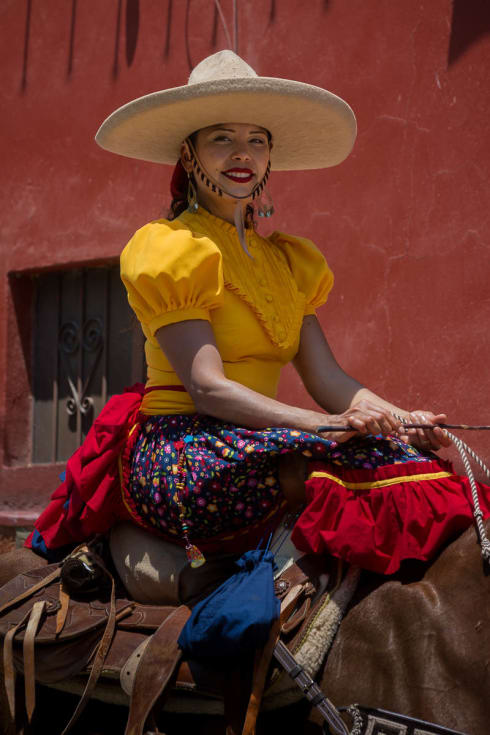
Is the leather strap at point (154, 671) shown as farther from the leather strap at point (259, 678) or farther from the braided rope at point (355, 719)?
the braided rope at point (355, 719)

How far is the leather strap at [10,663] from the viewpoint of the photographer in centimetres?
280

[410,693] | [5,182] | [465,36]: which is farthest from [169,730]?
[5,182]

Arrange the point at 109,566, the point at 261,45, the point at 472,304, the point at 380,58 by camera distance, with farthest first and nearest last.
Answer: the point at 261,45 → the point at 380,58 → the point at 472,304 → the point at 109,566

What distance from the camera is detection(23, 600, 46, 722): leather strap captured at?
9.05ft

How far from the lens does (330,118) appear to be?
3.28 m

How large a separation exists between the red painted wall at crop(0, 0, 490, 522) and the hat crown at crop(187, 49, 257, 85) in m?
1.78

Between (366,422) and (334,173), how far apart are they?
2.78 meters

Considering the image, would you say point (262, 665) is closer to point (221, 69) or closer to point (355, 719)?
point (355, 719)

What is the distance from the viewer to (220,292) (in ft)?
9.35

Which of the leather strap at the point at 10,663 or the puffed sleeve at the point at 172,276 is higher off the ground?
the puffed sleeve at the point at 172,276

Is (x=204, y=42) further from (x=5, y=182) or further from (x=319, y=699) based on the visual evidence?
(x=319, y=699)

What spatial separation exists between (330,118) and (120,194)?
272 cm

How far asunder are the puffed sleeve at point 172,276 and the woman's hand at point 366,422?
536mm

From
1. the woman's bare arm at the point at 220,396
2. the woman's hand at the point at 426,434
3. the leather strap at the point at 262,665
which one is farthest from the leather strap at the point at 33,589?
the woman's hand at the point at 426,434
